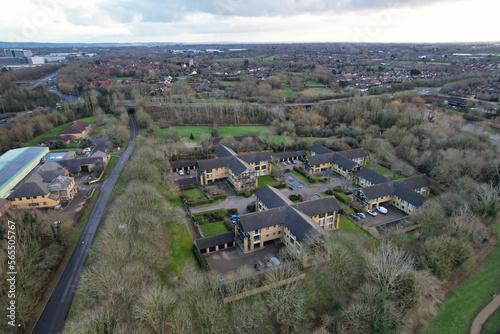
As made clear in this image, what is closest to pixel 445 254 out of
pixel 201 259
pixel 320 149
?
pixel 201 259

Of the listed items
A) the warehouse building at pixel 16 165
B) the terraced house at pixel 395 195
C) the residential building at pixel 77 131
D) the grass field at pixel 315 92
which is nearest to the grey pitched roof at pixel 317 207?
the terraced house at pixel 395 195

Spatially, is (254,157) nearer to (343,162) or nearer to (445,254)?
(343,162)

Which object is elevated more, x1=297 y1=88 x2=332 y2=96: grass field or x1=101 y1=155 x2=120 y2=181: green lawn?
x1=297 y1=88 x2=332 y2=96: grass field

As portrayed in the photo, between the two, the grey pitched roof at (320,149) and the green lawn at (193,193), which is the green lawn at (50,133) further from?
the grey pitched roof at (320,149)

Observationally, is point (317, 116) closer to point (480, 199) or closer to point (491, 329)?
point (480, 199)

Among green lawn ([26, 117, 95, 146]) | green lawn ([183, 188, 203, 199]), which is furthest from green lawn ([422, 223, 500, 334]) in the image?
green lawn ([26, 117, 95, 146])

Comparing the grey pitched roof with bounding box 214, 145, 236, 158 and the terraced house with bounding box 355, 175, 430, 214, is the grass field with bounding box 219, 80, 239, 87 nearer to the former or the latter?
the grey pitched roof with bounding box 214, 145, 236, 158

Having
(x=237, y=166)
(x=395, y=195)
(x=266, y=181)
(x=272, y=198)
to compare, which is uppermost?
(x=237, y=166)
